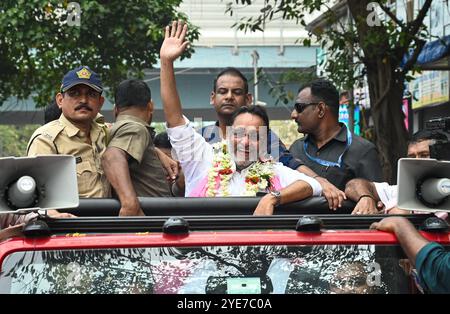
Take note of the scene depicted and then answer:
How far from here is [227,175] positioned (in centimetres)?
491

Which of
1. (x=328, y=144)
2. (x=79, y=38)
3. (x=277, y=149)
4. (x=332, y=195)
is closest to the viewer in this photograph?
(x=332, y=195)

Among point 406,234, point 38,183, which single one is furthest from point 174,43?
point 406,234

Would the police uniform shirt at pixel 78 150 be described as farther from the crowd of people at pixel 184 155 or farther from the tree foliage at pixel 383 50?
the tree foliage at pixel 383 50

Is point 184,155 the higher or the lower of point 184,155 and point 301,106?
the lower

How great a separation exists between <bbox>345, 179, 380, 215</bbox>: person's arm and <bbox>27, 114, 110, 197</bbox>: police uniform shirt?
53.3 inches

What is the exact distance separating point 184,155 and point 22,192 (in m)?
1.87

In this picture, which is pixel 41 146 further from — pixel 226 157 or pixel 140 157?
pixel 226 157

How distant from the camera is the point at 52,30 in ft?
48.2

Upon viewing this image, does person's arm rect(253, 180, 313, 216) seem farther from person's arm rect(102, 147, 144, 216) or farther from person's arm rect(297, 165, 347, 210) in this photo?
person's arm rect(102, 147, 144, 216)

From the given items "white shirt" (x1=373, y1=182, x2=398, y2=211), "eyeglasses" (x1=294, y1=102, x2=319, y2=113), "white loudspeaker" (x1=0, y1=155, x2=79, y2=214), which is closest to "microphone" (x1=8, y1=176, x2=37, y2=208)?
"white loudspeaker" (x1=0, y1=155, x2=79, y2=214)

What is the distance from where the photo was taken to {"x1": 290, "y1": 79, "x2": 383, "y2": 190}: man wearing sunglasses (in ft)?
17.6

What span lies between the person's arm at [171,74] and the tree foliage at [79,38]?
28.5ft

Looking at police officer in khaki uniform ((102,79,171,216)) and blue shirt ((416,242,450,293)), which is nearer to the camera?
blue shirt ((416,242,450,293))
